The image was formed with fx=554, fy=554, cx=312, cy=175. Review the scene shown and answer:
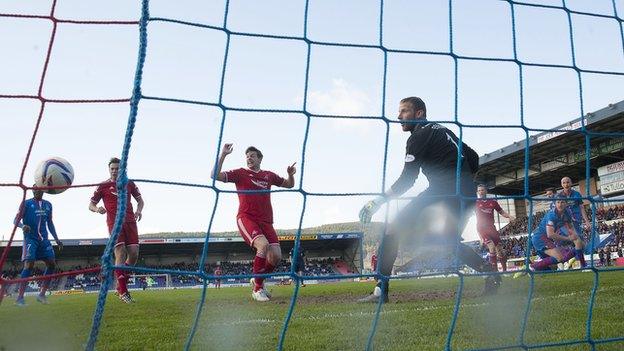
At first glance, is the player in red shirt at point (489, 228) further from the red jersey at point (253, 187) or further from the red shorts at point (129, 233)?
the red shorts at point (129, 233)

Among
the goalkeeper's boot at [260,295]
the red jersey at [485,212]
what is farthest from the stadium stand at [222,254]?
the goalkeeper's boot at [260,295]

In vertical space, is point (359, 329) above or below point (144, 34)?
below

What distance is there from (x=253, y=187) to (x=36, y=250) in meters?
3.71

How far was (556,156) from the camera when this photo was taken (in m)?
28.5

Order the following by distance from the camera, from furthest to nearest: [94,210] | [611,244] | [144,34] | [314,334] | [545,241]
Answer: [611,244], [545,241], [94,210], [314,334], [144,34]

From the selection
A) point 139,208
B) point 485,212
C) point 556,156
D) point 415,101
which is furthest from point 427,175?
point 556,156

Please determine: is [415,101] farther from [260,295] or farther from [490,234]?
[490,234]

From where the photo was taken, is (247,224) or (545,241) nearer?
(247,224)

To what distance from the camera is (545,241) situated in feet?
29.6

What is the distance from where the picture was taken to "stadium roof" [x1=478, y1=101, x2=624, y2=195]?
26047 mm

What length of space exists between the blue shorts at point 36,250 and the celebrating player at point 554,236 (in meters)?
7.38

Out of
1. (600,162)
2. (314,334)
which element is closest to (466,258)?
(314,334)

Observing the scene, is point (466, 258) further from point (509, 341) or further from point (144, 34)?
point (144, 34)

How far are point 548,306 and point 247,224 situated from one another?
319cm
